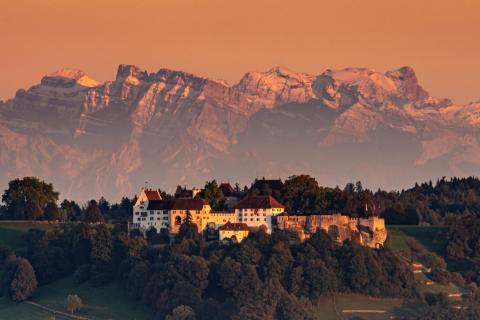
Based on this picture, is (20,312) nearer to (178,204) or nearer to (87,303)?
(87,303)

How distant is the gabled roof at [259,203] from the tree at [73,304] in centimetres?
2073

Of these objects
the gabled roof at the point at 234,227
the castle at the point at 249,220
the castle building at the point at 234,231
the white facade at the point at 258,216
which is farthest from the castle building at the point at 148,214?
the white facade at the point at 258,216

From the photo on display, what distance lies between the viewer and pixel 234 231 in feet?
579

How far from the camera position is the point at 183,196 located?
192 m

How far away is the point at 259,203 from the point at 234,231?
207 inches

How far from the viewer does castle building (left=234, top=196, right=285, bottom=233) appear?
588ft

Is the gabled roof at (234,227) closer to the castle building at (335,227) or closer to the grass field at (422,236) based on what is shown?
the castle building at (335,227)

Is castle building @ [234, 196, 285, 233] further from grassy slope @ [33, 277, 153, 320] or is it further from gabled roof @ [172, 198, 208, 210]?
grassy slope @ [33, 277, 153, 320]

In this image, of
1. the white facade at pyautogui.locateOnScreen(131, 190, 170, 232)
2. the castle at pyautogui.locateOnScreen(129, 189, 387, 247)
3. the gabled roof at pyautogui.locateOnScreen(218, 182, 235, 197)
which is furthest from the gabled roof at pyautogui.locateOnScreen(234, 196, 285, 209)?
the gabled roof at pyautogui.locateOnScreen(218, 182, 235, 197)

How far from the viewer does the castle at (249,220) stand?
177 meters

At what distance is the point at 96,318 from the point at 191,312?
1161 cm

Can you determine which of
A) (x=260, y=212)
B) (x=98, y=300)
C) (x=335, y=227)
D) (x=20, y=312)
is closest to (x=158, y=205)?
(x=260, y=212)

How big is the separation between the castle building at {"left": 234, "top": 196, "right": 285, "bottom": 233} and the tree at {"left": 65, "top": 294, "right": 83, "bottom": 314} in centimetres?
1987

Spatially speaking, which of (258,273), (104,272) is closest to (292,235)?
(258,273)
